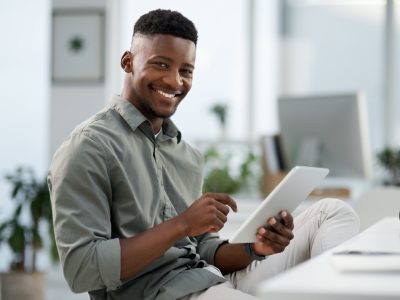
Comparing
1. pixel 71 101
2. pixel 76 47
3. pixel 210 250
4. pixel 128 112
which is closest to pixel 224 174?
pixel 71 101

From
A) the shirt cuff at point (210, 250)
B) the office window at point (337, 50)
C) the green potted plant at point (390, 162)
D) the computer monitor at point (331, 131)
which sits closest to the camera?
the shirt cuff at point (210, 250)

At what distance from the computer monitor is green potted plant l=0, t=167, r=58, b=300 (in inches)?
62.0

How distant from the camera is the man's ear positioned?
1865 millimetres

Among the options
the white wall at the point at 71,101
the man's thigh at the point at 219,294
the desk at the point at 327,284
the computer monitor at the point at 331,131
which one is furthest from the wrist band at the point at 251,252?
the white wall at the point at 71,101

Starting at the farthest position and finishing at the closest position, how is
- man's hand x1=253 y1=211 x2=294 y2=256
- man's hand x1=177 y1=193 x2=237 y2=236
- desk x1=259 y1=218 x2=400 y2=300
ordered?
man's hand x1=253 y1=211 x2=294 y2=256 < man's hand x1=177 y1=193 x2=237 y2=236 < desk x1=259 y1=218 x2=400 y2=300

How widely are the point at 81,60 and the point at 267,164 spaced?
2126 mm

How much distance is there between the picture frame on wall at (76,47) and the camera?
6188 millimetres

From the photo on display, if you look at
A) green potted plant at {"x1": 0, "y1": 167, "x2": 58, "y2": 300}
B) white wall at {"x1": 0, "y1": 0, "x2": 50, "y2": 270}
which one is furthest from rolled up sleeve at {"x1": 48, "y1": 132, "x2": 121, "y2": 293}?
white wall at {"x1": 0, "y1": 0, "x2": 50, "y2": 270}

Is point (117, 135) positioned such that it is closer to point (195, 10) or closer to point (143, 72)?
point (143, 72)

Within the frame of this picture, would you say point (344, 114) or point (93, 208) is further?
point (344, 114)

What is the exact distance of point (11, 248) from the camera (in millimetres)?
4793

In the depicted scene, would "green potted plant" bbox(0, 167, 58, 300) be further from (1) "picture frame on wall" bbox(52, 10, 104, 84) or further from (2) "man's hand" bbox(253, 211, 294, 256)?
(2) "man's hand" bbox(253, 211, 294, 256)

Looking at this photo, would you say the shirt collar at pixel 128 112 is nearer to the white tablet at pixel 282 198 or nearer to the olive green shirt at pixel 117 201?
the olive green shirt at pixel 117 201

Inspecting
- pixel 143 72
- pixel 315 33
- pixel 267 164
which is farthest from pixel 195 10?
pixel 143 72
